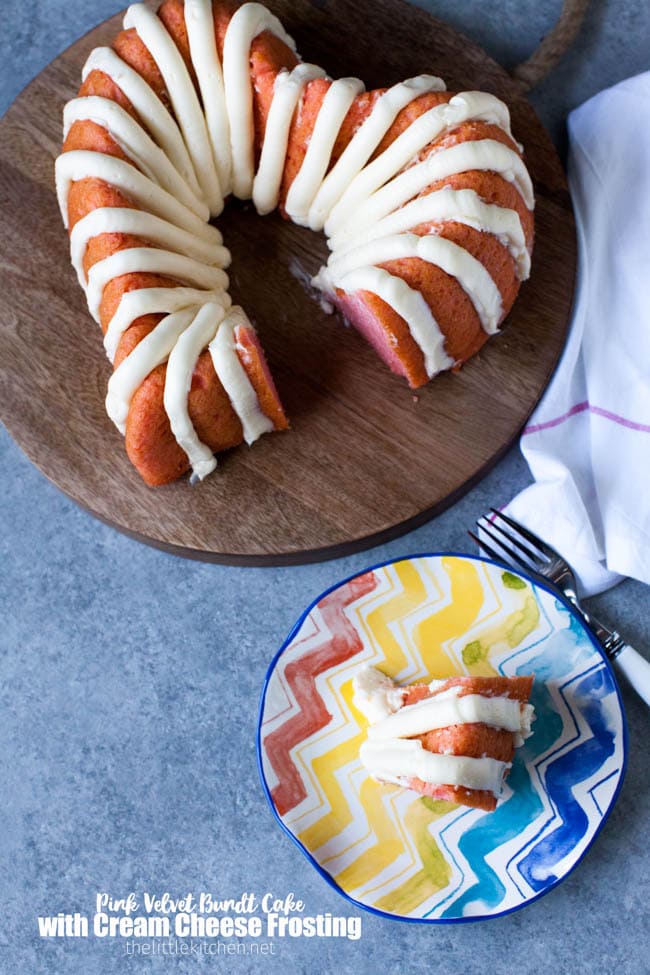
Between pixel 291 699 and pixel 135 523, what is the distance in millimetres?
488

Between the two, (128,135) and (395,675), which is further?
(395,675)

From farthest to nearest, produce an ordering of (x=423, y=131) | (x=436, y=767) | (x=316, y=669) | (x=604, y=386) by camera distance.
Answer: (x=604, y=386) < (x=316, y=669) < (x=423, y=131) < (x=436, y=767)

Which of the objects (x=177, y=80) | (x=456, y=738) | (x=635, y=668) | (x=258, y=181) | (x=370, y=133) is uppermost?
(x=370, y=133)

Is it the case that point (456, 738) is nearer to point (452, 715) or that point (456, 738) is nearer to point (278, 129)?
point (452, 715)

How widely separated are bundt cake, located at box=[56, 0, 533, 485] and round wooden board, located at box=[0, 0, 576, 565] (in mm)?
81

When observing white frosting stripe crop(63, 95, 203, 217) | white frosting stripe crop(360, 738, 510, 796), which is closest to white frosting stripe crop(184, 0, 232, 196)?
white frosting stripe crop(63, 95, 203, 217)

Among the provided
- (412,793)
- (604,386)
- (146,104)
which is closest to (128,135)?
(146,104)

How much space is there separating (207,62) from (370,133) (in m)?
0.36

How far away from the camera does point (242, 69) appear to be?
89.5 inches

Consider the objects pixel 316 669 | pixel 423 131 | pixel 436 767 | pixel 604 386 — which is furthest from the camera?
pixel 604 386

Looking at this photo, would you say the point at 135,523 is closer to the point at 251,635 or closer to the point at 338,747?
the point at 251,635

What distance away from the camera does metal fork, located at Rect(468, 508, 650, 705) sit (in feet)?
7.77

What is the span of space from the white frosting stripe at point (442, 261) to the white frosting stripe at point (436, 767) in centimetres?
89

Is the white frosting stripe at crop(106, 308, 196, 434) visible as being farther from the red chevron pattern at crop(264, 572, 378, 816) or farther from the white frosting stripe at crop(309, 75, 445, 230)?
Result: the red chevron pattern at crop(264, 572, 378, 816)
